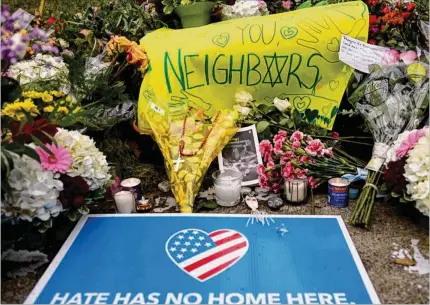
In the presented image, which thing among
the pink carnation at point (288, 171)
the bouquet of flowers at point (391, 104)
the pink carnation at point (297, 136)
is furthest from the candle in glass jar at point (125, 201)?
the bouquet of flowers at point (391, 104)

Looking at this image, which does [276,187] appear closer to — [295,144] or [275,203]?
[275,203]

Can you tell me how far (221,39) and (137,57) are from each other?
0.53 metres

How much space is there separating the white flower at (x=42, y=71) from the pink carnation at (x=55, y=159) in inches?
31.1

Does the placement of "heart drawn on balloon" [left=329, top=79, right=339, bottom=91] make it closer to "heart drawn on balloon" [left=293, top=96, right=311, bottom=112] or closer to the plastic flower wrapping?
"heart drawn on balloon" [left=293, top=96, right=311, bottom=112]

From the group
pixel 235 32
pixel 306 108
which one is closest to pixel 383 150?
pixel 306 108

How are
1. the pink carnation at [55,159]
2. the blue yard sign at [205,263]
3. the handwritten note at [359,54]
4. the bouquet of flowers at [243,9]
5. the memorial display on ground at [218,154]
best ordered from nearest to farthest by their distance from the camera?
the blue yard sign at [205,263]
the memorial display on ground at [218,154]
the pink carnation at [55,159]
the handwritten note at [359,54]
the bouquet of flowers at [243,9]

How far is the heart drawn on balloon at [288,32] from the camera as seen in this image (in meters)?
3.01

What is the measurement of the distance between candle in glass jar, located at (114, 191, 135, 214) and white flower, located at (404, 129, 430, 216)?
4.43 feet

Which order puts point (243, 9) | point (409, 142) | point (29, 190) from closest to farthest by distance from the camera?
1. point (29, 190)
2. point (409, 142)
3. point (243, 9)

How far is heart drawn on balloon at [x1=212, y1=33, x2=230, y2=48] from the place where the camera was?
303 centimetres

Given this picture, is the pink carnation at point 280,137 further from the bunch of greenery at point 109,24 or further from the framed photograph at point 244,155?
the bunch of greenery at point 109,24

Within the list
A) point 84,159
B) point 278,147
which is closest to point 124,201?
point 84,159

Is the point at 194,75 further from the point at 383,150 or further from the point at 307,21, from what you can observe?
the point at 383,150

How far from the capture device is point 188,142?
2.74 m
